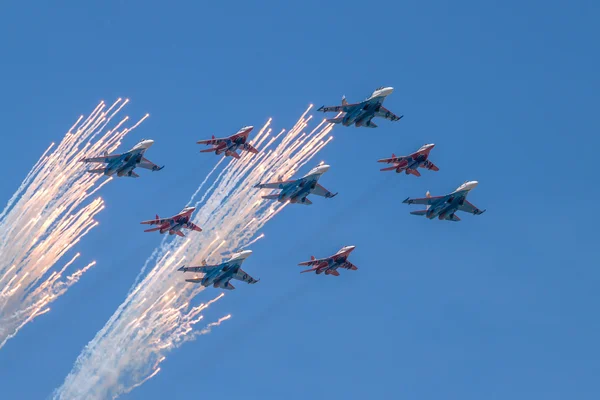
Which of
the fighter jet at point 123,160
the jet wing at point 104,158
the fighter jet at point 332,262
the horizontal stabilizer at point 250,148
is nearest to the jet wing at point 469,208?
the fighter jet at point 332,262

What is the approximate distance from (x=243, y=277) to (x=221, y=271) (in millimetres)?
3567

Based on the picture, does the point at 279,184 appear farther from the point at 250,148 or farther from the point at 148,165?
the point at 148,165

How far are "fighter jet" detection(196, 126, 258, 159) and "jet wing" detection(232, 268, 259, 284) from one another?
13977 mm

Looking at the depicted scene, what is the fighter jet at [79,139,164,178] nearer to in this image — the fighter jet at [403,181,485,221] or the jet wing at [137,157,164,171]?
the jet wing at [137,157,164,171]

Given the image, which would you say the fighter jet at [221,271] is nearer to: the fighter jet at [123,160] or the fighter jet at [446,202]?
the fighter jet at [123,160]

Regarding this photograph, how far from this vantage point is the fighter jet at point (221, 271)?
412 feet

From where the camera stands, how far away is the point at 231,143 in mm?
129625

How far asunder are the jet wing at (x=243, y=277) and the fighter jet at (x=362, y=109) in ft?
67.0

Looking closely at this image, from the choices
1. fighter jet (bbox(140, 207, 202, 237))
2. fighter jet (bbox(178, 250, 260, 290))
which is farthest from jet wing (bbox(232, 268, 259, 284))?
fighter jet (bbox(140, 207, 202, 237))

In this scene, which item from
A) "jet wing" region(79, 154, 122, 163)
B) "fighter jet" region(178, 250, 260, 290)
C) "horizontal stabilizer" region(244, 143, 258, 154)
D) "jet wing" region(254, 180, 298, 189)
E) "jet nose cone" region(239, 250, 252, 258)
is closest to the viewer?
"fighter jet" region(178, 250, 260, 290)

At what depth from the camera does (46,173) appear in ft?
437

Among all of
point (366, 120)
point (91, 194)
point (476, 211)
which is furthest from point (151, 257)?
point (476, 211)

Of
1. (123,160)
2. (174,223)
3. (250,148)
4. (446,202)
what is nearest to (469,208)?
(446,202)

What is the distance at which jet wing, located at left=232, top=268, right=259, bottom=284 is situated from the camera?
128 metres
